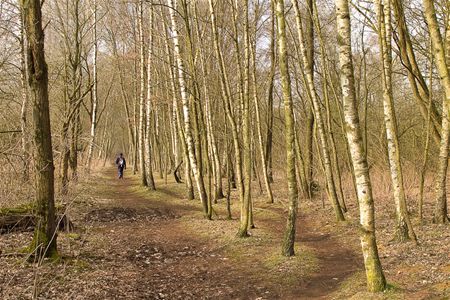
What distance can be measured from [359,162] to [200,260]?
498cm

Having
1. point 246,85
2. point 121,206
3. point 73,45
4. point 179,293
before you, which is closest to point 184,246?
point 179,293

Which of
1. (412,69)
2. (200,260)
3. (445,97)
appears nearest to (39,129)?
(200,260)

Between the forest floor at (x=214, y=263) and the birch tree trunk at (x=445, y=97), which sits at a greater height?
the birch tree trunk at (x=445, y=97)

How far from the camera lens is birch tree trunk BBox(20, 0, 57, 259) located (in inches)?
306

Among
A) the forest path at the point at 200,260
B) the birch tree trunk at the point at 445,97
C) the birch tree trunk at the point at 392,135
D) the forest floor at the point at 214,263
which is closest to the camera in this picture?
the forest floor at the point at 214,263

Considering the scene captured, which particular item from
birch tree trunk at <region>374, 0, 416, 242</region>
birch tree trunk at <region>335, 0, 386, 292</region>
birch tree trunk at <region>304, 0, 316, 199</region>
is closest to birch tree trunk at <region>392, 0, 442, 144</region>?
birch tree trunk at <region>374, 0, 416, 242</region>

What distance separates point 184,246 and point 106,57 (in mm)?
22835

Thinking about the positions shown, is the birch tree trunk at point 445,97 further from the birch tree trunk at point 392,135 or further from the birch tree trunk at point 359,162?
the birch tree trunk at point 359,162

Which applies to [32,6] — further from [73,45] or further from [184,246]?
[73,45]

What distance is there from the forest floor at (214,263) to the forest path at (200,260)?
2 centimetres

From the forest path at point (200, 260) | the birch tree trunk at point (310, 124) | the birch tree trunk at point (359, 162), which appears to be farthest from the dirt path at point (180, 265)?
the birch tree trunk at point (310, 124)

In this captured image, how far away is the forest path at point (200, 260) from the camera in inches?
296

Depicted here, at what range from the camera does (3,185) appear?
885 cm

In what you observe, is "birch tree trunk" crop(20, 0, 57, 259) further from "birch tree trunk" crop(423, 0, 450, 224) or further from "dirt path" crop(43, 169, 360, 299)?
"birch tree trunk" crop(423, 0, 450, 224)
